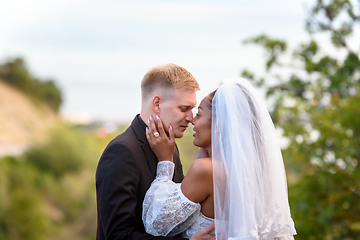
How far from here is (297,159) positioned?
6.94 metres

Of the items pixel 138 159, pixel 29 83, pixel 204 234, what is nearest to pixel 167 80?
pixel 138 159

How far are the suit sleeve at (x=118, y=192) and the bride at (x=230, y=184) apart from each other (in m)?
0.11

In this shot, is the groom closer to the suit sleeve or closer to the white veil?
the suit sleeve

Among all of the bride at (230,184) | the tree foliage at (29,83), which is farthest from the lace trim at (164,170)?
the tree foliage at (29,83)

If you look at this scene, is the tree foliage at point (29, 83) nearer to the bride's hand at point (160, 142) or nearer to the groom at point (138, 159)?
the groom at point (138, 159)

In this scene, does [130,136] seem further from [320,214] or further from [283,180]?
[320,214]

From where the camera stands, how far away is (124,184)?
110 inches

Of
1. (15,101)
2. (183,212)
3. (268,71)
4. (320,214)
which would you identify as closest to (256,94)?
(183,212)

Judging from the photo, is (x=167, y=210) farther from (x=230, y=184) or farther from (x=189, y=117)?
(x=189, y=117)

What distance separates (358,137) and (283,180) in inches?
162

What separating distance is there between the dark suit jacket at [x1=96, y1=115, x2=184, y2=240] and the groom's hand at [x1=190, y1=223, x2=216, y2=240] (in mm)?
312

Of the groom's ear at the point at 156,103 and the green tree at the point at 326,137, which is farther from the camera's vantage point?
the green tree at the point at 326,137

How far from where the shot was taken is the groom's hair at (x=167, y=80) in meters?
3.15

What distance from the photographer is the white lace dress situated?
264 cm
